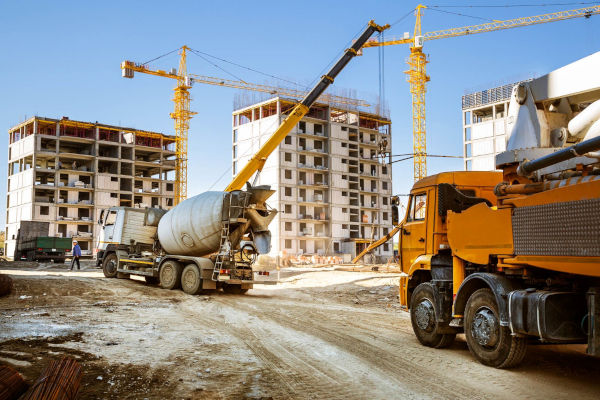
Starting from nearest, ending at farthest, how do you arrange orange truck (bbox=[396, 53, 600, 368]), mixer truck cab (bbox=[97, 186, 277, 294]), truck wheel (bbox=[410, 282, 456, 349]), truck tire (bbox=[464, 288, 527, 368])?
orange truck (bbox=[396, 53, 600, 368]) → truck tire (bbox=[464, 288, 527, 368]) → truck wheel (bbox=[410, 282, 456, 349]) → mixer truck cab (bbox=[97, 186, 277, 294])

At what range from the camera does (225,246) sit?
18094mm

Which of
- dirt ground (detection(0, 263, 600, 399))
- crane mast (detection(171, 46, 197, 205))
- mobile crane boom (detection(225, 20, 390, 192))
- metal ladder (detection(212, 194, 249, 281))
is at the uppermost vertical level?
crane mast (detection(171, 46, 197, 205))

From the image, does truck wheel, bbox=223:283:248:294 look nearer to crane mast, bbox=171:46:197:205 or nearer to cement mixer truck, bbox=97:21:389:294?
cement mixer truck, bbox=97:21:389:294

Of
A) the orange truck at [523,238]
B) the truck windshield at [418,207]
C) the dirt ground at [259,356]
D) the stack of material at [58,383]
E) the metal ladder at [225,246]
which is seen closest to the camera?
the stack of material at [58,383]

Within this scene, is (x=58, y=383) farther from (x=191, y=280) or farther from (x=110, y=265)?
(x=110, y=265)

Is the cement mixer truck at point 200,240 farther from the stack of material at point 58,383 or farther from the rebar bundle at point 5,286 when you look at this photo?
the stack of material at point 58,383

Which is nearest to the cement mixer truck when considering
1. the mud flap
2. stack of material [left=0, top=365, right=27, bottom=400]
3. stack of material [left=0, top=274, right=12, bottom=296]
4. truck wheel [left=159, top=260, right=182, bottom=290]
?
truck wheel [left=159, top=260, right=182, bottom=290]

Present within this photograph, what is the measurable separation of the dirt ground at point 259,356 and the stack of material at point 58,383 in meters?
0.27

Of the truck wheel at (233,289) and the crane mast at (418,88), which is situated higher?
the crane mast at (418,88)

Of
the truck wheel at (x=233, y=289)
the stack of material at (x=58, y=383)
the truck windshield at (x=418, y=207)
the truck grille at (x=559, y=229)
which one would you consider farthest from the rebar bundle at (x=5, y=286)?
the truck grille at (x=559, y=229)

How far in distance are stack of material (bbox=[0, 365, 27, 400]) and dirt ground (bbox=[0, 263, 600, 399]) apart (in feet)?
2.17

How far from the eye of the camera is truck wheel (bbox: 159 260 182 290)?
64.4 feet

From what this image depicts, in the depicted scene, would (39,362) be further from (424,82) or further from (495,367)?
(424,82)

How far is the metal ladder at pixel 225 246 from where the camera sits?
1808cm
